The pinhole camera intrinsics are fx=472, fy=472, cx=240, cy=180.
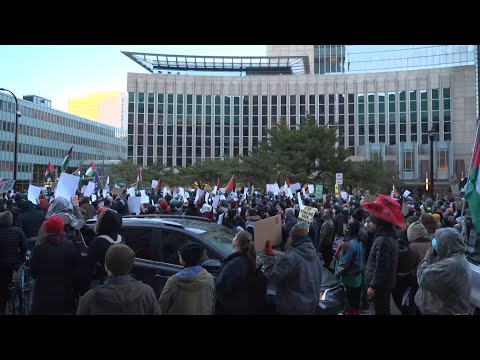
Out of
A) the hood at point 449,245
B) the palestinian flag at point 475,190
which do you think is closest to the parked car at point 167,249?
the hood at point 449,245

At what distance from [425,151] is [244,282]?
72649mm

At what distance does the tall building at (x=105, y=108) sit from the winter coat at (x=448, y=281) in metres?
194

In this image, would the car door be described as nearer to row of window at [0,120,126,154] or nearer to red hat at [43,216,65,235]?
red hat at [43,216,65,235]

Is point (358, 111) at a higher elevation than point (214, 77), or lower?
lower

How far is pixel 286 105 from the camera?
77.4 m

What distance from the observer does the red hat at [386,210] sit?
605 cm

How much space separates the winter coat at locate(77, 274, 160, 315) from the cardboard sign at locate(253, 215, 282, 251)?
1786 millimetres

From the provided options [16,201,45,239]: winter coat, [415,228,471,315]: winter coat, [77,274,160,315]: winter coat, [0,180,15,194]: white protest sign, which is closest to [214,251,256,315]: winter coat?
[77,274,160,315]: winter coat

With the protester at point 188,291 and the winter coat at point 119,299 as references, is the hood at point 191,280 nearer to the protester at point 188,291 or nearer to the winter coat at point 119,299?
the protester at point 188,291

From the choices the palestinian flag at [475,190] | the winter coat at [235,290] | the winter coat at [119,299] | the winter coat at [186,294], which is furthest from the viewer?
the palestinian flag at [475,190]
